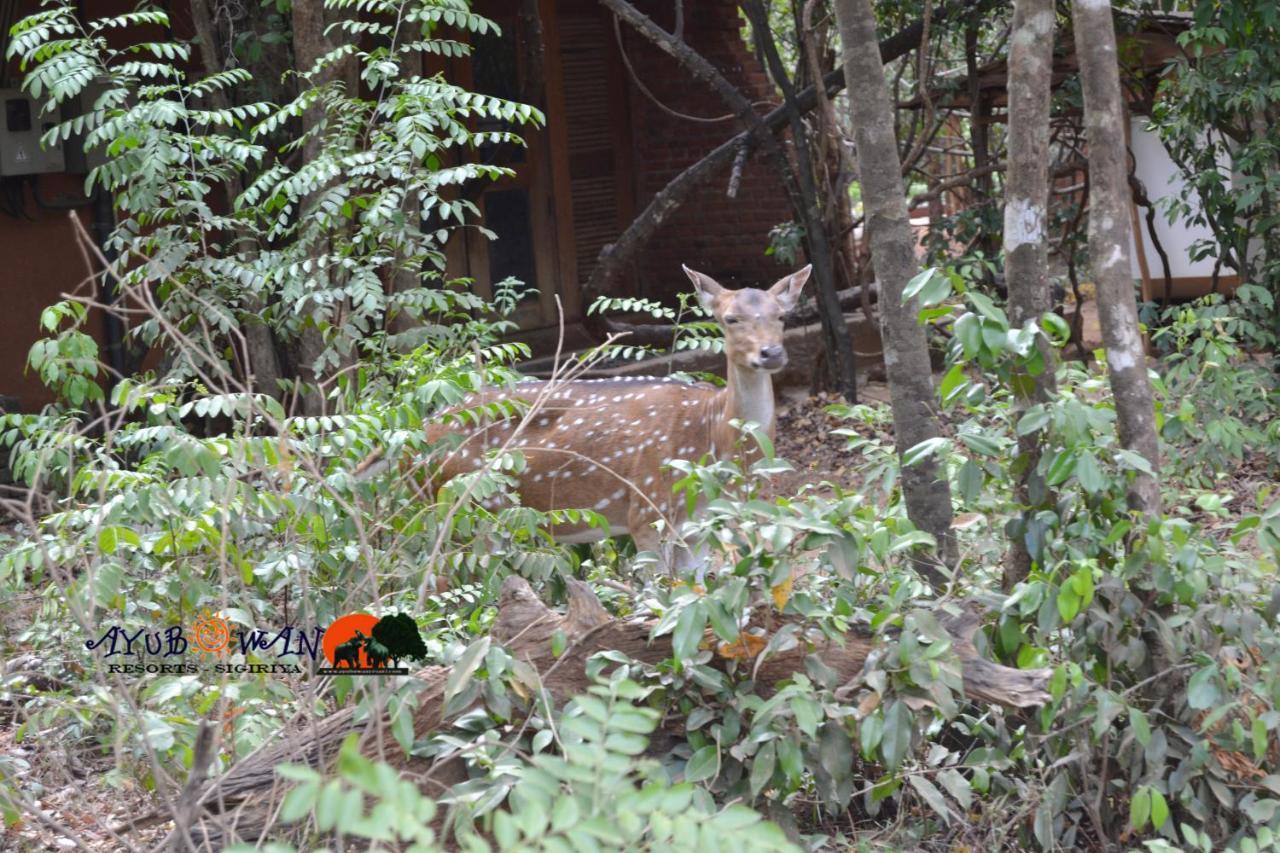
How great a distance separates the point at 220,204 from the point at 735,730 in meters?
6.88

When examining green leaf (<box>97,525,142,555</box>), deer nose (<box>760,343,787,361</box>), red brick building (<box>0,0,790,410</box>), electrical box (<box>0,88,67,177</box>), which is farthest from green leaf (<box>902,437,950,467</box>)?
red brick building (<box>0,0,790,410</box>)

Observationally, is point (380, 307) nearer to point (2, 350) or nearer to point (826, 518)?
point (826, 518)

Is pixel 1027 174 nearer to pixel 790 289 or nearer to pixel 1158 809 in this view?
pixel 1158 809

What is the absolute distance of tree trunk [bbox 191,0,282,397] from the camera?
7.38 metres

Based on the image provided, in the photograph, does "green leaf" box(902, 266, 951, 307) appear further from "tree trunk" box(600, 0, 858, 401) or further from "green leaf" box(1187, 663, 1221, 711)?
"tree trunk" box(600, 0, 858, 401)

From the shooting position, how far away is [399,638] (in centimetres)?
329

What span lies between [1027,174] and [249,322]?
427 cm

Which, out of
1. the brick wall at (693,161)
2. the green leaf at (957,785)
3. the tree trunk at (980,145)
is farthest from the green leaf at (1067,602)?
the brick wall at (693,161)

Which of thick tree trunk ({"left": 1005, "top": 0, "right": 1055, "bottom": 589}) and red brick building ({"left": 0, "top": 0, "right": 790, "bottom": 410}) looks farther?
red brick building ({"left": 0, "top": 0, "right": 790, "bottom": 410})

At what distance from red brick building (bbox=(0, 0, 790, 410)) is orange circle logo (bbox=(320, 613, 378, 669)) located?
7.41m

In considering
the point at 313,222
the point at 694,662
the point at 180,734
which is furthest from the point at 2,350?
the point at 694,662

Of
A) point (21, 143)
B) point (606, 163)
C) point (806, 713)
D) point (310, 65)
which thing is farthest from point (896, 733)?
point (606, 163)

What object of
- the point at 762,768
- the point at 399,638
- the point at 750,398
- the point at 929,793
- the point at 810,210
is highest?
the point at 810,210

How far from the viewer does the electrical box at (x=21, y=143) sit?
8305mm
